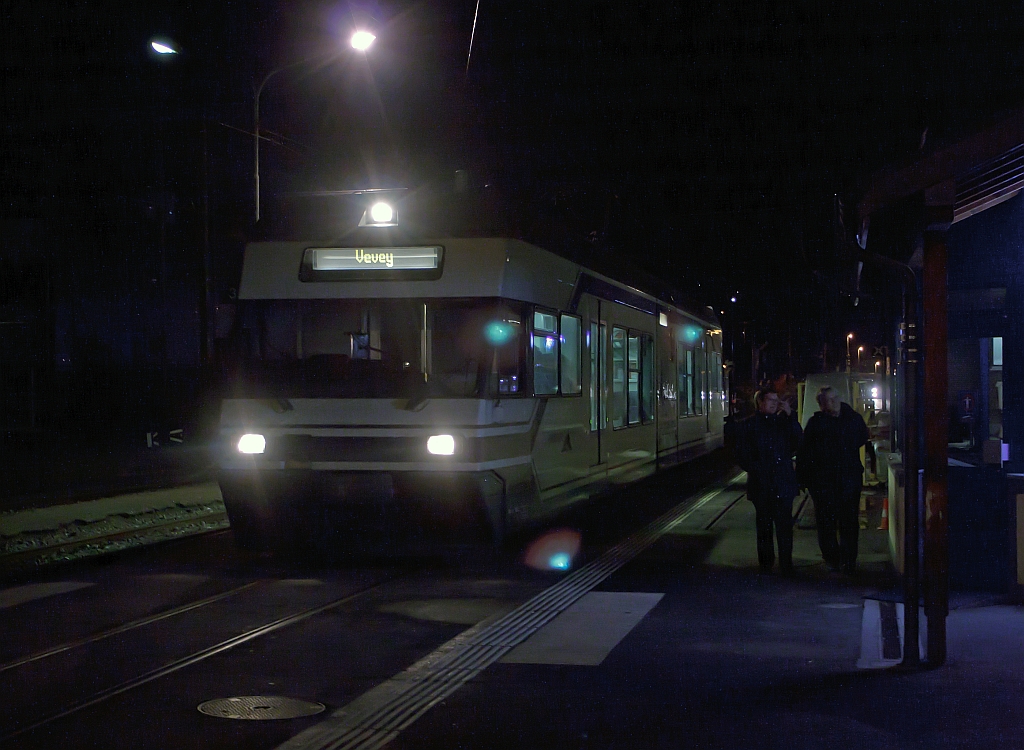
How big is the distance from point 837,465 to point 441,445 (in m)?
3.42

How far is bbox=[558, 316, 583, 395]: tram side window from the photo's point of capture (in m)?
12.1

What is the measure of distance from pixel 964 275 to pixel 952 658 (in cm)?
→ 390

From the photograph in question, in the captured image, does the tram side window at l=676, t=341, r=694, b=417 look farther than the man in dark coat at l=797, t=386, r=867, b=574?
Yes

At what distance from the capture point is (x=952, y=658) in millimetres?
6902

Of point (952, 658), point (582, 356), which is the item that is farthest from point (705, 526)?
point (952, 658)

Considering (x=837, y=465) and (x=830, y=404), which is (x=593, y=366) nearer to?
(x=830, y=404)

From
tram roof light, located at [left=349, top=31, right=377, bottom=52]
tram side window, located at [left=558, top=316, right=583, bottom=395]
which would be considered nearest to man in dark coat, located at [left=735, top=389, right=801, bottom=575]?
tram side window, located at [left=558, top=316, right=583, bottom=395]

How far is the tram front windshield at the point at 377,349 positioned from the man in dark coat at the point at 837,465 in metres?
2.65

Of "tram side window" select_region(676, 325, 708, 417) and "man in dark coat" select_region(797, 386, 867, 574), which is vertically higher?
"tram side window" select_region(676, 325, 708, 417)

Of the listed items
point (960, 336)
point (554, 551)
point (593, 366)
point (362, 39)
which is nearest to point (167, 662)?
point (554, 551)

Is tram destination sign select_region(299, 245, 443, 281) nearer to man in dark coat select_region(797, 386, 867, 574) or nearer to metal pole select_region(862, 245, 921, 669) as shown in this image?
man in dark coat select_region(797, 386, 867, 574)

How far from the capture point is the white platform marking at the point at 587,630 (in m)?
7.28

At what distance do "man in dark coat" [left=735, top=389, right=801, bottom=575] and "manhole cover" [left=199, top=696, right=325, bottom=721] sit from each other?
204 inches

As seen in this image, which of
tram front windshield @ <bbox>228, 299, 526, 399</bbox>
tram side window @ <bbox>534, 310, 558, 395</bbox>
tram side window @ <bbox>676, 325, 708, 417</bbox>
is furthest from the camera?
tram side window @ <bbox>676, 325, 708, 417</bbox>
